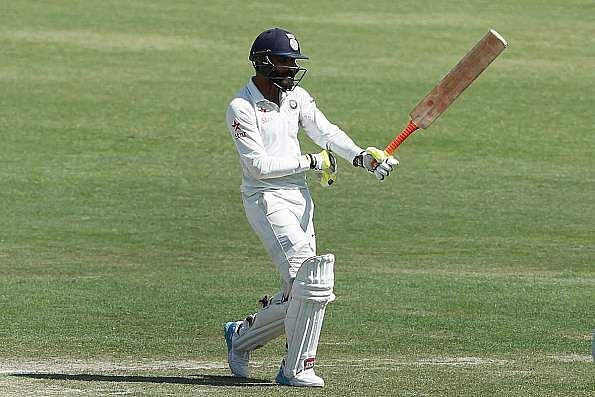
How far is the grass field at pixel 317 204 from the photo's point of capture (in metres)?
8.73

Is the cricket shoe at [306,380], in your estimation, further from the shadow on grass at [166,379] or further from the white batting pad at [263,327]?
the white batting pad at [263,327]

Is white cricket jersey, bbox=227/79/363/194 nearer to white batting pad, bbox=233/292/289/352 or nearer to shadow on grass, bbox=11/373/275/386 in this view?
white batting pad, bbox=233/292/289/352

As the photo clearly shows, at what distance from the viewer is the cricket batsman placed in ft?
24.7

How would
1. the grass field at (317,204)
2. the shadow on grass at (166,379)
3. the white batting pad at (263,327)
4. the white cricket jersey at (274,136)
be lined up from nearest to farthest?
the white cricket jersey at (274,136), the shadow on grass at (166,379), the white batting pad at (263,327), the grass field at (317,204)

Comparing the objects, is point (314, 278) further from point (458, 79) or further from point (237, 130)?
point (458, 79)

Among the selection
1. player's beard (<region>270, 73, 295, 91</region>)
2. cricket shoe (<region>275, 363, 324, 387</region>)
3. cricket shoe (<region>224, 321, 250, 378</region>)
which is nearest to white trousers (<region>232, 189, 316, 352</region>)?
cricket shoe (<region>224, 321, 250, 378</region>)

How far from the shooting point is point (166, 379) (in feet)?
25.6

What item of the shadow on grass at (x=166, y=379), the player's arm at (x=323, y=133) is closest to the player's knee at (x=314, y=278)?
the shadow on grass at (x=166, y=379)

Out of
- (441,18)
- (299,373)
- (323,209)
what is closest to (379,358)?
(299,373)

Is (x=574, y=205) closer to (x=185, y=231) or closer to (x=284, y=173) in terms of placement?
(x=185, y=231)

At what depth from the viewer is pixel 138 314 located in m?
10.3

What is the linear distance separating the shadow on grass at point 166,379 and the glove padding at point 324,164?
114cm

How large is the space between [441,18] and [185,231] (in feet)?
53.6

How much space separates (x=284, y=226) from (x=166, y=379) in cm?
106
